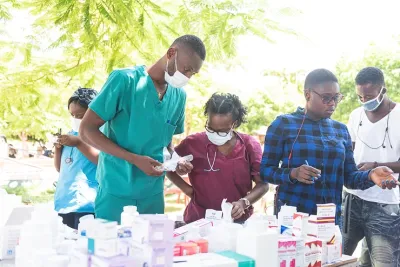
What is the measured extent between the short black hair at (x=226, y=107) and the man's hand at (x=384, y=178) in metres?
0.94

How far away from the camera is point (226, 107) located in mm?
2887

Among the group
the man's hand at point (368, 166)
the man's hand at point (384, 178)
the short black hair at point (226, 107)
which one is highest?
the short black hair at point (226, 107)

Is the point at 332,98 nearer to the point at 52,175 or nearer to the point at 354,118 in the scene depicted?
the point at 354,118

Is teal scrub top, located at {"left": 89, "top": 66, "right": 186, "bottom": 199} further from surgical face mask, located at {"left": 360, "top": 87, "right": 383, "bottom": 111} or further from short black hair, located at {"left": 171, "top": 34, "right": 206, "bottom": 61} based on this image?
surgical face mask, located at {"left": 360, "top": 87, "right": 383, "bottom": 111}

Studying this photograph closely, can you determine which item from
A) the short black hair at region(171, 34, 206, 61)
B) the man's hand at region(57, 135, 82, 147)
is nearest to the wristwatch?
the short black hair at region(171, 34, 206, 61)

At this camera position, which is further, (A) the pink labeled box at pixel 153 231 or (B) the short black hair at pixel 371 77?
(B) the short black hair at pixel 371 77

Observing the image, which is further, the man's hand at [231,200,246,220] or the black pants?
the black pants

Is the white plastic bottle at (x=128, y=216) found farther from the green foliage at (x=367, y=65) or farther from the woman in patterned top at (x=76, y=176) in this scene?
the green foliage at (x=367, y=65)

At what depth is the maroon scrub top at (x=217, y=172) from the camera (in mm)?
2803

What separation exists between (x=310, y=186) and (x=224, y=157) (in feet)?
1.90

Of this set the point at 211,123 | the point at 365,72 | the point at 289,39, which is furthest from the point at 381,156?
the point at 211,123

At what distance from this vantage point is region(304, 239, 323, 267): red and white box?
1962 mm

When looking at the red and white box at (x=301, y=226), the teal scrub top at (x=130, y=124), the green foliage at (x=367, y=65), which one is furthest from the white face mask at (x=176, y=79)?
the green foliage at (x=367, y=65)

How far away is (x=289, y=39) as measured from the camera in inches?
119
